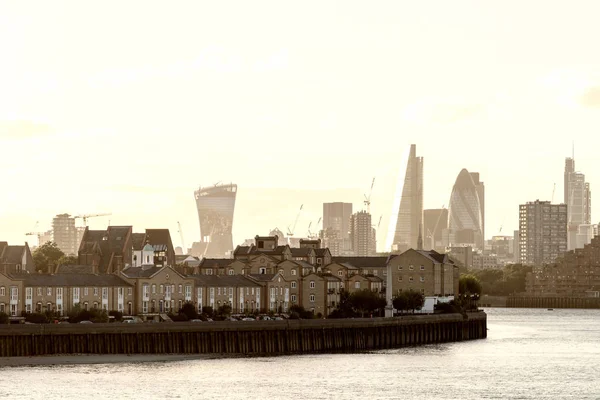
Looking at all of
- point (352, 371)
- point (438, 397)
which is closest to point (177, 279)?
point (352, 371)

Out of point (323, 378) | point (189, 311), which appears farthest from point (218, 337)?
point (323, 378)

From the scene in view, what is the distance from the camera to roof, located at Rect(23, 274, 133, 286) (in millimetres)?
175750

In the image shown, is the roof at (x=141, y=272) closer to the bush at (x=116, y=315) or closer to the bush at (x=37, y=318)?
the bush at (x=116, y=315)

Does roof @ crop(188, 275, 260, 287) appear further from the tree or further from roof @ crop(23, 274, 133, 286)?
roof @ crop(23, 274, 133, 286)

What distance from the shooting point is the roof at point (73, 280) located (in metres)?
176

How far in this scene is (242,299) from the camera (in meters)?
196

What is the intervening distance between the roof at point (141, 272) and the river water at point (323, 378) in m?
32.7

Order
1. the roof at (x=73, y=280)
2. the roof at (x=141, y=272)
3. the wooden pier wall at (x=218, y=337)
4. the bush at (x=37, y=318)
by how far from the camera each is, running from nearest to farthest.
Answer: the wooden pier wall at (x=218, y=337) < the bush at (x=37, y=318) < the roof at (x=73, y=280) < the roof at (x=141, y=272)

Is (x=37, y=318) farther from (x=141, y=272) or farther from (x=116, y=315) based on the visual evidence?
(x=141, y=272)

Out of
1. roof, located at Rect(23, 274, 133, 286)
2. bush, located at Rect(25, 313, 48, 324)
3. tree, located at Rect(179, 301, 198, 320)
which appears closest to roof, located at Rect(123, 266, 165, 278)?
roof, located at Rect(23, 274, 133, 286)

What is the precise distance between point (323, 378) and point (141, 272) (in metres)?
58.2

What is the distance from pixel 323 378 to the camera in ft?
436

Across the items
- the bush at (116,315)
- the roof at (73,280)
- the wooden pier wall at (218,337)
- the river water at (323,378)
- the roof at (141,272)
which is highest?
the roof at (141,272)

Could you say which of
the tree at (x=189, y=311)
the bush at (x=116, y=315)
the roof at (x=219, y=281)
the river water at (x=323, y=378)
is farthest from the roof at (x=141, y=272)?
the river water at (x=323, y=378)
